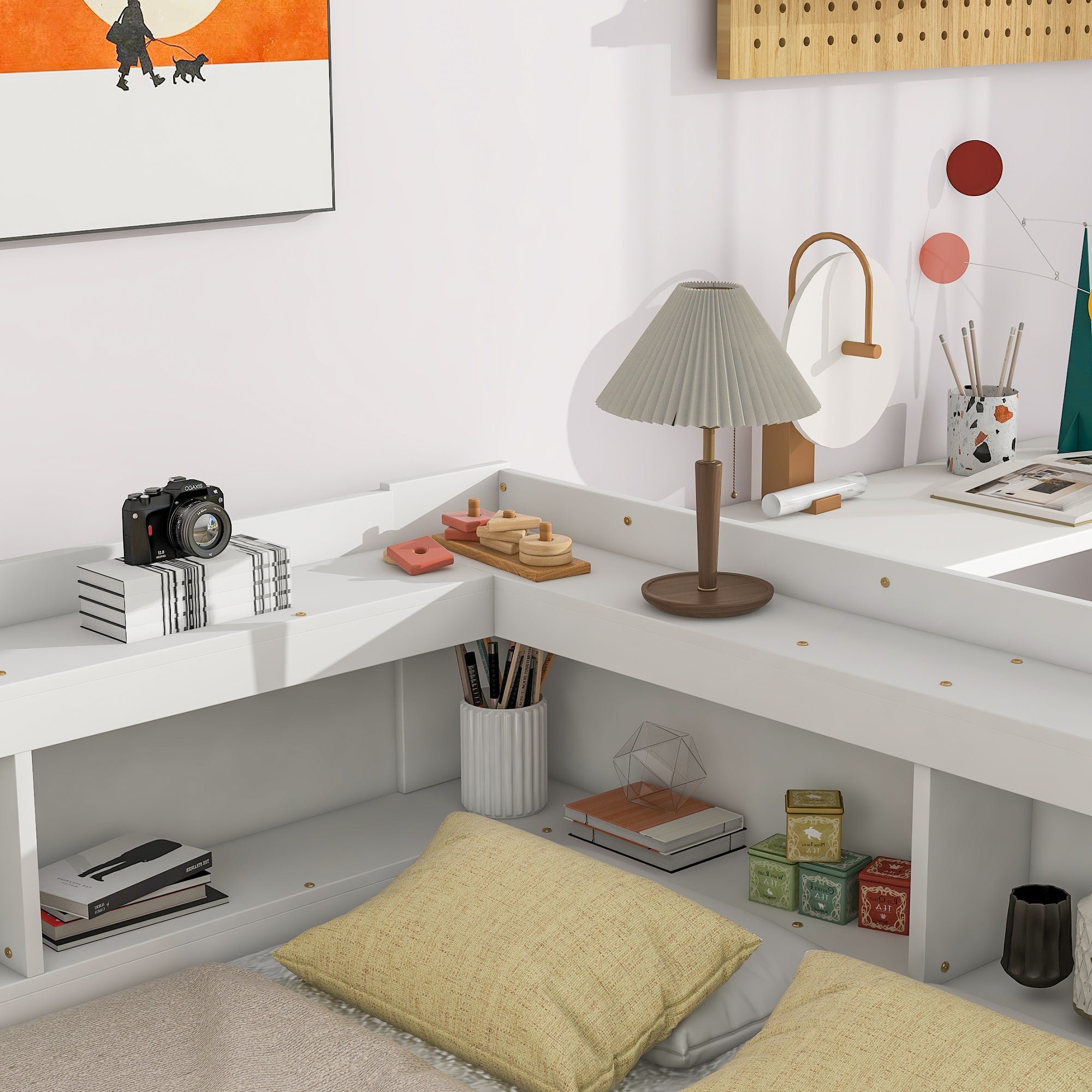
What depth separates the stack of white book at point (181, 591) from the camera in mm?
1843

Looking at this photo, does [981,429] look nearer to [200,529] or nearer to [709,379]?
[709,379]

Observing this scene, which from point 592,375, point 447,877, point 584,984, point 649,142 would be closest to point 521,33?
point 649,142

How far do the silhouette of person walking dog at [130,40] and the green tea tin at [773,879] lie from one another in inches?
51.9

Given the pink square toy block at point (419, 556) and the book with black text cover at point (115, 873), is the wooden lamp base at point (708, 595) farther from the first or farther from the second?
the book with black text cover at point (115, 873)

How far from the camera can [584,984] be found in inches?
64.3

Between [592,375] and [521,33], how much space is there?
22.7 inches

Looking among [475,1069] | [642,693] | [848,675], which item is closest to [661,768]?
[642,693]

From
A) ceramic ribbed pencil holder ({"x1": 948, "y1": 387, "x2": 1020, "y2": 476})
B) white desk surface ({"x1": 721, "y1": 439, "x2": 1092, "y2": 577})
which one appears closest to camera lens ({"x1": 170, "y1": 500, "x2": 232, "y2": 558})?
white desk surface ({"x1": 721, "y1": 439, "x2": 1092, "y2": 577})

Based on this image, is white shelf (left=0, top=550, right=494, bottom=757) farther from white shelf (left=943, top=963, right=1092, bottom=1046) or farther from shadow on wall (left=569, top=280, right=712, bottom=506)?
white shelf (left=943, top=963, right=1092, bottom=1046)

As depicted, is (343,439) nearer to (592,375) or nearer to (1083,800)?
(592,375)

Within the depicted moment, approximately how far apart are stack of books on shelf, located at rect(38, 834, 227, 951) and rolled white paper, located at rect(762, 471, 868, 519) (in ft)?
3.77

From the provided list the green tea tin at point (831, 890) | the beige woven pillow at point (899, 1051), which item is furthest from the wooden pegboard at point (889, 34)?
the beige woven pillow at point (899, 1051)

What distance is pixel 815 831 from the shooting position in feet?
6.50

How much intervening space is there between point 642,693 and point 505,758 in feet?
0.76
